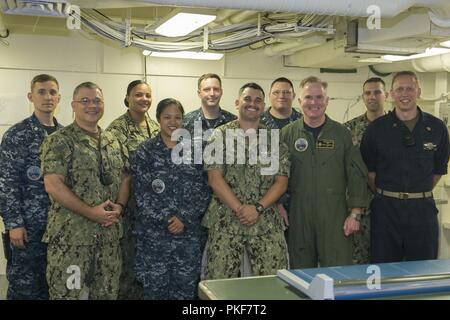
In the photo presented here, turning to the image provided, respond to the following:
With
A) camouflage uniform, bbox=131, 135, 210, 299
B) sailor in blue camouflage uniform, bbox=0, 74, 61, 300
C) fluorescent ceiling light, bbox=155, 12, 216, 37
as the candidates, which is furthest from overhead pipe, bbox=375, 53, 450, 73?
sailor in blue camouflage uniform, bbox=0, 74, 61, 300

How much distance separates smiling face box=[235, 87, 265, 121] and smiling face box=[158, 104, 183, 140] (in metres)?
0.45

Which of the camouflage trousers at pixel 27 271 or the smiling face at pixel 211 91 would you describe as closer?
the camouflage trousers at pixel 27 271

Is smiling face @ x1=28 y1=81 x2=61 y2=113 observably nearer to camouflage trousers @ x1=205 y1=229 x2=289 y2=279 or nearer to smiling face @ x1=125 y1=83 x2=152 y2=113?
→ smiling face @ x1=125 y1=83 x2=152 y2=113

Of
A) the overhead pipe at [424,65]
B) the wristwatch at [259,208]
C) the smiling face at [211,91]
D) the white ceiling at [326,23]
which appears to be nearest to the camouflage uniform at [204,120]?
the smiling face at [211,91]

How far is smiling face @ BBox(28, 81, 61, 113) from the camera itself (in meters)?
3.54

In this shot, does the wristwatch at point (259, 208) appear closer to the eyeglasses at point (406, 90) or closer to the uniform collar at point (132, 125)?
the uniform collar at point (132, 125)

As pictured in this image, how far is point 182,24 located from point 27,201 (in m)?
1.74

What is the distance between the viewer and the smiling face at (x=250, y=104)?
3.38 meters

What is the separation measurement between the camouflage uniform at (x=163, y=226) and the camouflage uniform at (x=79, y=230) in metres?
0.21

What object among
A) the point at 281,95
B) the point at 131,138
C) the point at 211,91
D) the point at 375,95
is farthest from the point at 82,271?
the point at 375,95

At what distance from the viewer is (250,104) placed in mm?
3381

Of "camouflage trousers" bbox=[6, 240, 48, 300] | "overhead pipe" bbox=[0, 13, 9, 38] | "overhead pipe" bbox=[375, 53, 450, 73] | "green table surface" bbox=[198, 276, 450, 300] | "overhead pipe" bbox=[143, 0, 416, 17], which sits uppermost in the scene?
"overhead pipe" bbox=[0, 13, 9, 38]

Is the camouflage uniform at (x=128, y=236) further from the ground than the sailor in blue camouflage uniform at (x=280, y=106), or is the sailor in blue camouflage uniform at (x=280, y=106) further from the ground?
the sailor in blue camouflage uniform at (x=280, y=106)

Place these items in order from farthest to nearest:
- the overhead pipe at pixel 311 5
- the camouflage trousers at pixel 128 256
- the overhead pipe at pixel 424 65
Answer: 1. the overhead pipe at pixel 424 65
2. the camouflage trousers at pixel 128 256
3. the overhead pipe at pixel 311 5
